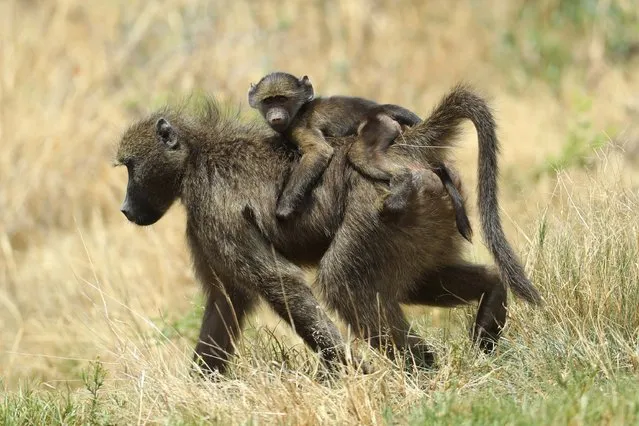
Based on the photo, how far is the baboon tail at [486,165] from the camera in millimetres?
5004

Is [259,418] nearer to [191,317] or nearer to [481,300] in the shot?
[481,300]

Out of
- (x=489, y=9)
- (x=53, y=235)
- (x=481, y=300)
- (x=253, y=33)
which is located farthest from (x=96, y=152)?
(x=481, y=300)

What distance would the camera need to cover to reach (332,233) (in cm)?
537

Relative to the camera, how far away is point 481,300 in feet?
18.3

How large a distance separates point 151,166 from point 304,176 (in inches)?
34.5

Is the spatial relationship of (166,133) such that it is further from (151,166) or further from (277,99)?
(277,99)

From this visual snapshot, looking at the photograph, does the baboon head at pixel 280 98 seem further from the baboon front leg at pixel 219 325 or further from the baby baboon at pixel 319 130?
the baboon front leg at pixel 219 325

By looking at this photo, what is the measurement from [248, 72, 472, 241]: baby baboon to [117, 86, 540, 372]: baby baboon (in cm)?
7

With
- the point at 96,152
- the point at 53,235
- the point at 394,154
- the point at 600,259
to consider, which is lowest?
the point at 53,235

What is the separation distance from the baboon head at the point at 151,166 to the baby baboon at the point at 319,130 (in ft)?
1.64

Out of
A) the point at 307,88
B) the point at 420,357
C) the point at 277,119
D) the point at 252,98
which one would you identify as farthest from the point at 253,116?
the point at 420,357

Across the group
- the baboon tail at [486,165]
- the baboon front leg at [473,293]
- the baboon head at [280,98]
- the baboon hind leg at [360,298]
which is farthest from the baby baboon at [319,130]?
the baboon front leg at [473,293]

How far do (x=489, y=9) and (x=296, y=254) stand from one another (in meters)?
9.24

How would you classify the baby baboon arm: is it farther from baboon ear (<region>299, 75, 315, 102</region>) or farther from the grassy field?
the grassy field
